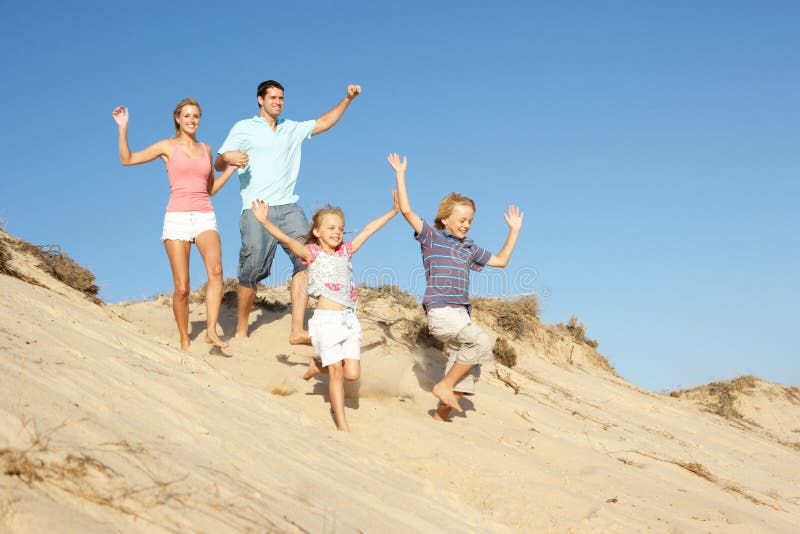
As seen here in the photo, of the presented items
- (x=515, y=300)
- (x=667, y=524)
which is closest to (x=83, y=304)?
(x=667, y=524)

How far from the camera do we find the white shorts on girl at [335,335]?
5.98m

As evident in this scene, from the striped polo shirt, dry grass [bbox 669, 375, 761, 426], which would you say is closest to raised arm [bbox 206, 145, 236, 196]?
the striped polo shirt

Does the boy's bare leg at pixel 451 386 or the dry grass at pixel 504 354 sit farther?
the dry grass at pixel 504 354

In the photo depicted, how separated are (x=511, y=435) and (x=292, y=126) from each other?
4126 millimetres

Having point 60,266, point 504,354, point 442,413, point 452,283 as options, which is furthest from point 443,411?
point 60,266

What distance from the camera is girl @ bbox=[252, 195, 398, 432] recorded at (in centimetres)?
596

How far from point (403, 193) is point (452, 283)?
0.94 m

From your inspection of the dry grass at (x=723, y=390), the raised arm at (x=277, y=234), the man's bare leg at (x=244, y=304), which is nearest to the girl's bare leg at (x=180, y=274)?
the man's bare leg at (x=244, y=304)

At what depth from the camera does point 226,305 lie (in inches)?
425

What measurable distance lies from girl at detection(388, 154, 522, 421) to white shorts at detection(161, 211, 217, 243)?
2.09m

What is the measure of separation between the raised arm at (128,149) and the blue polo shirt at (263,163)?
2.25ft

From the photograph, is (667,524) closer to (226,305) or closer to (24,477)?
(24,477)

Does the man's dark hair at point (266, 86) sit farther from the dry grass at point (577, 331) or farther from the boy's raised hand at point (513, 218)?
the dry grass at point (577, 331)

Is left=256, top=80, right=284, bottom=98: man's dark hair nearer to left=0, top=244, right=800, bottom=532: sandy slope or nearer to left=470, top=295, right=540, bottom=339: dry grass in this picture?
left=0, top=244, right=800, bottom=532: sandy slope
